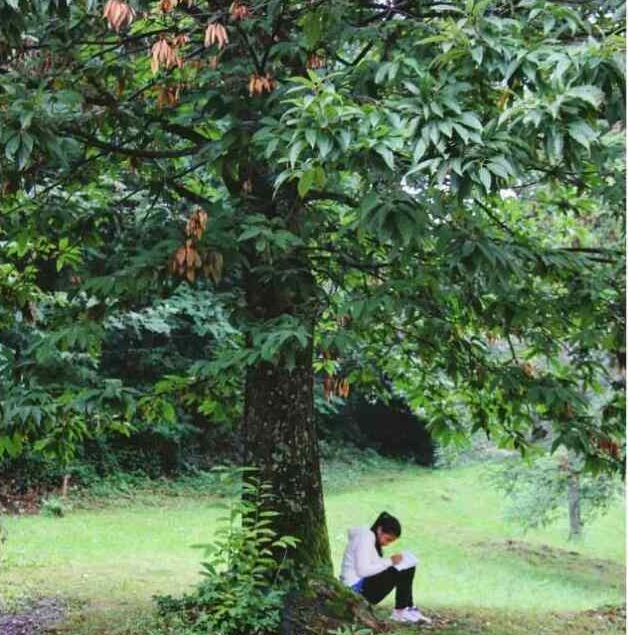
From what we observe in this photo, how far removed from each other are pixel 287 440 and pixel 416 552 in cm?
811

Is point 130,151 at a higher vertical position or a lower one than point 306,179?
higher

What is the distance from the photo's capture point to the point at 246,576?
479cm

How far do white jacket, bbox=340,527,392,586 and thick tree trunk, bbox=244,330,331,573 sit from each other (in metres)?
1.04

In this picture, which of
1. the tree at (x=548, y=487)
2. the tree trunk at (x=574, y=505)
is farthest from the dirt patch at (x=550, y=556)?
the tree at (x=548, y=487)

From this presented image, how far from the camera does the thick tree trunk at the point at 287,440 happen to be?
513cm

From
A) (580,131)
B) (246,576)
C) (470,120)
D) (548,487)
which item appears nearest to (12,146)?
(470,120)

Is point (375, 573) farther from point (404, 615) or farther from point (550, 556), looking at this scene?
point (550, 556)

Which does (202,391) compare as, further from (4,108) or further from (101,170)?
(4,108)

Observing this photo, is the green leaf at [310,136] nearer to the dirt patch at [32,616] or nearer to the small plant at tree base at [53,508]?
the dirt patch at [32,616]

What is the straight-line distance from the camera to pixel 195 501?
14.5m

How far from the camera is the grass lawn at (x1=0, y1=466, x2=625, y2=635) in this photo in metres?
6.85

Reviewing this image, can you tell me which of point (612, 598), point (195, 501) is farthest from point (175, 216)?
point (195, 501)

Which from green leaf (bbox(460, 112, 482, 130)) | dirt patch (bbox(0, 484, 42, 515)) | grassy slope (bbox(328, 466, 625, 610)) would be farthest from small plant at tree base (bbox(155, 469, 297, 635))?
dirt patch (bbox(0, 484, 42, 515))

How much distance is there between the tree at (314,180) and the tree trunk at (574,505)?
5.54m
